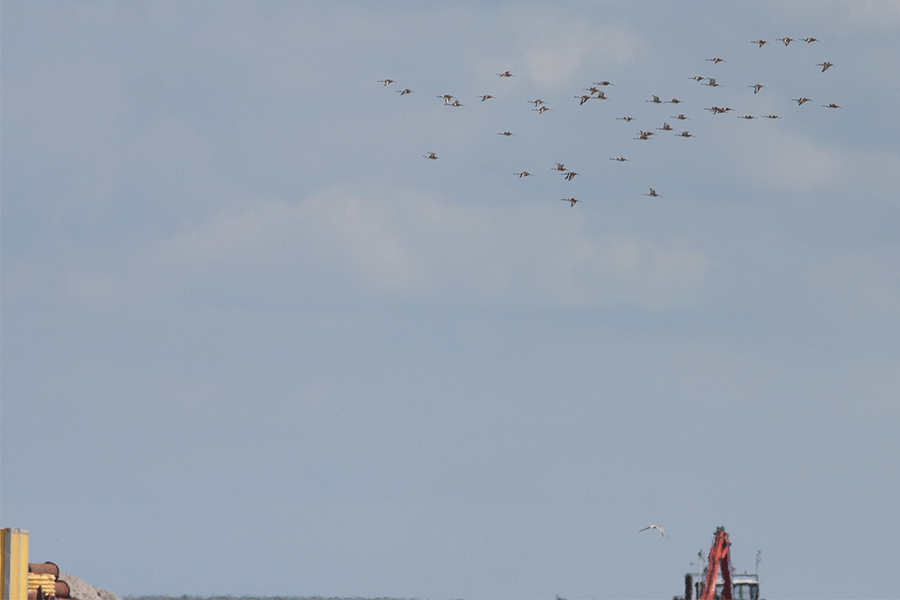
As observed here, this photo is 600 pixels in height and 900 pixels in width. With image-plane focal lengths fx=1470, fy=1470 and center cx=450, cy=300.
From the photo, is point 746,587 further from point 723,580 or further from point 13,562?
point 13,562

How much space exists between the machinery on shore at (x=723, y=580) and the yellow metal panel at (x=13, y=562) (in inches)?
1283

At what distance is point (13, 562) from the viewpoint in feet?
172

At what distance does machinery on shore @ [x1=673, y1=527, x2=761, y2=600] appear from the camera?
232ft

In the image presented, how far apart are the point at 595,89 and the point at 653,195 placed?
900 cm

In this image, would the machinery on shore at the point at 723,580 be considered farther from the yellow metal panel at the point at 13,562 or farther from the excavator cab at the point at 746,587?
the yellow metal panel at the point at 13,562

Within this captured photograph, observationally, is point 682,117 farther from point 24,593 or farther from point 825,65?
point 24,593

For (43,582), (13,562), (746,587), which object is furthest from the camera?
(746,587)

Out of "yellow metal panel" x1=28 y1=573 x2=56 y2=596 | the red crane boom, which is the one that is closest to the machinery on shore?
the red crane boom

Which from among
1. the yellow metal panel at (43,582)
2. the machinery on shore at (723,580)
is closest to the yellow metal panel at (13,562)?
the yellow metal panel at (43,582)

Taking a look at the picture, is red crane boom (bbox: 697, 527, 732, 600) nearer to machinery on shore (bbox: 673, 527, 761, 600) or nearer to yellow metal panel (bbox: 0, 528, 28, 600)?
machinery on shore (bbox: 673, 527, 761, 600)

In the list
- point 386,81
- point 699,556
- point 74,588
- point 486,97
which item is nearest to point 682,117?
point 486,97

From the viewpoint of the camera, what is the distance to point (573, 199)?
8494 centimetres

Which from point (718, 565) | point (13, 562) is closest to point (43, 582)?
point (13, 562)

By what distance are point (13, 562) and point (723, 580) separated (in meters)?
35.6
